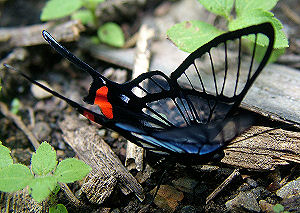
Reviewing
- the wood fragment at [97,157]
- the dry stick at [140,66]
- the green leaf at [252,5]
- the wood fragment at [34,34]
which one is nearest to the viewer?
the wood fragment at [97,157]

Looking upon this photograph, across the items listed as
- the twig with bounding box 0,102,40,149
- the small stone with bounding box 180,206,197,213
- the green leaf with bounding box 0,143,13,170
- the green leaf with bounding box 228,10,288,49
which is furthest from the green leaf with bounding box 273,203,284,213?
the twig with bounding box 0,102,40,149

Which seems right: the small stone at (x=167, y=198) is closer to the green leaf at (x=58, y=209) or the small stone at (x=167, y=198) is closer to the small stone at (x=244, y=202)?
the small stone at (x=244, y=202)

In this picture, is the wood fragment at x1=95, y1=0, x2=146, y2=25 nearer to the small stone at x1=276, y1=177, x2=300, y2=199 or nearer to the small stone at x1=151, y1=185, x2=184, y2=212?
the small stone at x1=151, y1=185, x2=184, y2=212

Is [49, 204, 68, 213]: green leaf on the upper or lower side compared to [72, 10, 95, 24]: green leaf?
lower

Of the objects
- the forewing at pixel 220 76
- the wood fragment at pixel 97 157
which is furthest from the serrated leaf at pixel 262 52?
the wood fragment at pixel 97 157

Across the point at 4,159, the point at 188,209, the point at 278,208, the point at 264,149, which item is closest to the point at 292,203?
the point at 278,208

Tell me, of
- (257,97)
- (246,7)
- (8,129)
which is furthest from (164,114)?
(8,129)
